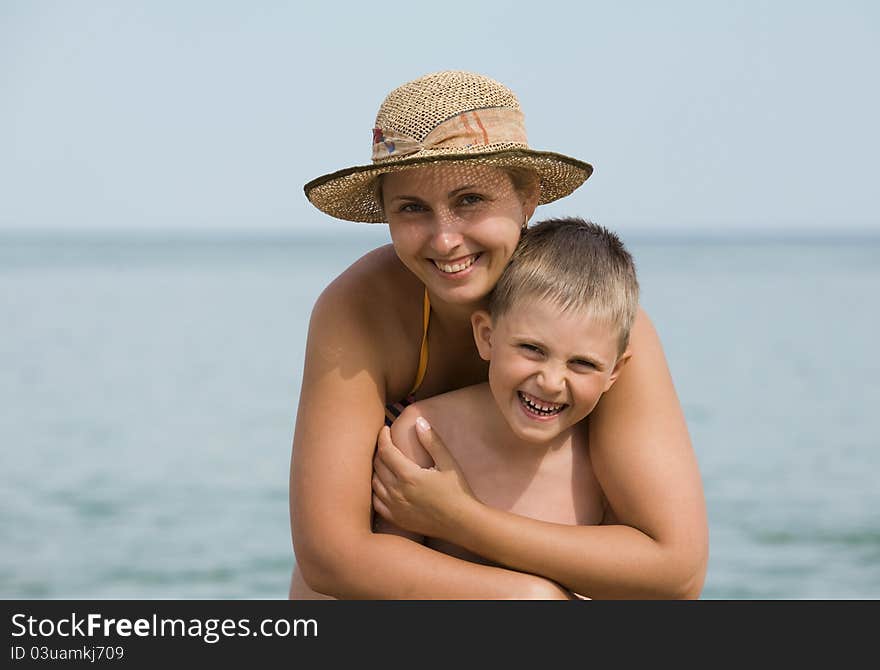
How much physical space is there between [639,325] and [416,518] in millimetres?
755

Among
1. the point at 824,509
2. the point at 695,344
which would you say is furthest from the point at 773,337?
the point at 824,509

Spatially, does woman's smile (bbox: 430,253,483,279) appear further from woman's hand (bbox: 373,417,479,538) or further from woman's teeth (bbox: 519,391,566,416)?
woman's hand (bbox: 373,417,479,538)

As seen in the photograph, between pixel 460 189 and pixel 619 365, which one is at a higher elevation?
pixel 460 189

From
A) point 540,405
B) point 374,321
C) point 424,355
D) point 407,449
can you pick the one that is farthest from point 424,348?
point 540,405

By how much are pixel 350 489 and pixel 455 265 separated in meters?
0.63

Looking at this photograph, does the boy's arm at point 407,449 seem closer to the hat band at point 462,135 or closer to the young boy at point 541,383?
the young boy at point 541,383

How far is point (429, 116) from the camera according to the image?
318 centimetres

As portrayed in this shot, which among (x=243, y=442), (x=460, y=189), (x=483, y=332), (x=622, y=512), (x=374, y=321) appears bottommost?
(x=622, y=512)

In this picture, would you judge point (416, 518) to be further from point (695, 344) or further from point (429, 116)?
point (695, 344)

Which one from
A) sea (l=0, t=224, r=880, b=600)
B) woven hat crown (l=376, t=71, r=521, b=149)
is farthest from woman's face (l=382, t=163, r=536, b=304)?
sea (l=0, t=224, r=880, b=600)

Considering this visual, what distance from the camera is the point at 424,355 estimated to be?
11.6ft

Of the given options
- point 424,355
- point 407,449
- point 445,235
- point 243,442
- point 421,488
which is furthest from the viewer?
point 243,442

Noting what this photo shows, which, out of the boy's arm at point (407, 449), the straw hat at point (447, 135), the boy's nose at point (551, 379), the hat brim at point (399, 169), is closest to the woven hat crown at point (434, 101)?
the straw hat at point (447, 135)

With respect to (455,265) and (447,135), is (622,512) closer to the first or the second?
(455,265)
